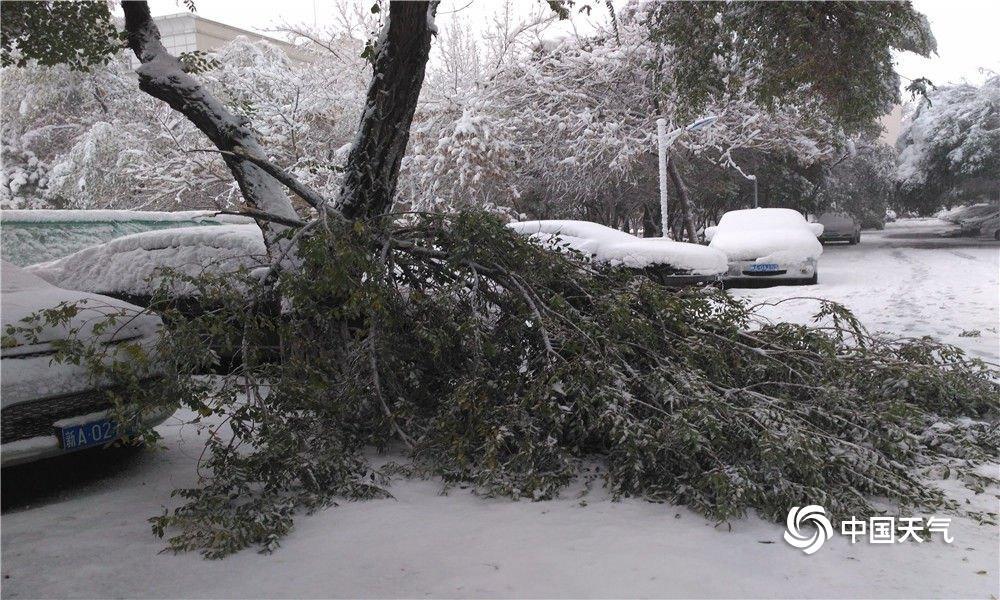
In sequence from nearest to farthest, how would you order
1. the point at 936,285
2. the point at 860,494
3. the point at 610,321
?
the point at 860,494 < the point at 610,321 < the point at 936,285

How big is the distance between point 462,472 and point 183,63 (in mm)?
4292

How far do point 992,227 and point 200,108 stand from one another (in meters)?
28.1

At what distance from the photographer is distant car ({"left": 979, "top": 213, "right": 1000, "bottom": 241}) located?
25750 millimetres

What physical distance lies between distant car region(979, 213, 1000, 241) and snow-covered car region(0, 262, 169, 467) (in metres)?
28.4

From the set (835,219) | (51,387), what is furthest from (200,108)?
(835,219)

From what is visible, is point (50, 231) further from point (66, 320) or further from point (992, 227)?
point (992, 227)

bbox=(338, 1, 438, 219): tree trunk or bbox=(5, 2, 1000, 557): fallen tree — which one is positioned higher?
bbox=(338, 1, 438, 219): tree trunk

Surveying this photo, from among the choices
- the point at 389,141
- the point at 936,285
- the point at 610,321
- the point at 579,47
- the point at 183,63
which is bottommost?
the point at 936,285

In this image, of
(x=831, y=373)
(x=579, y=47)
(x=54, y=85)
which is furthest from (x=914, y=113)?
(x=54, y=85)

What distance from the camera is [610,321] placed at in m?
4.68

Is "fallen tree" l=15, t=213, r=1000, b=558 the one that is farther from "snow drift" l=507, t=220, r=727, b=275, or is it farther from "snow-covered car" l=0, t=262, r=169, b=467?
"snow drift" l=507, t=220, r=727, b=275

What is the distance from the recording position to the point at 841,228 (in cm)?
2653

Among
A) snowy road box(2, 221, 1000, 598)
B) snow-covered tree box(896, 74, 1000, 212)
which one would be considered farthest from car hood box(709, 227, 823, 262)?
snow-covered tree box(896, 74, 1000, 212)

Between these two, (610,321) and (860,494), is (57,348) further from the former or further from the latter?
(860,494)
